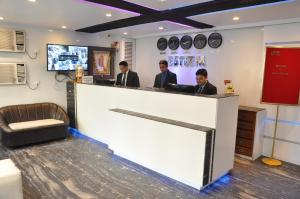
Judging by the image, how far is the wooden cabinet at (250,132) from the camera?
3.96m

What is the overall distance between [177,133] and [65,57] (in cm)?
351

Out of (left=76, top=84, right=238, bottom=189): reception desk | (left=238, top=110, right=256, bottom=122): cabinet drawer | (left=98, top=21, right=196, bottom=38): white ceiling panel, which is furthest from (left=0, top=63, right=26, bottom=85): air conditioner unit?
(left=238, top=110, right=256, bottom=122): cabinet drawer

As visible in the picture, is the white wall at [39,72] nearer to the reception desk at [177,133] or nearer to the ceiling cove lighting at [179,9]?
the ceiling cove lighting at [179,9]

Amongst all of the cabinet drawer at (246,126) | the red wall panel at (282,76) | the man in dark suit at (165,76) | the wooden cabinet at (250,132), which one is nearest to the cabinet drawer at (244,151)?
the wooden cabinet at (250,132)

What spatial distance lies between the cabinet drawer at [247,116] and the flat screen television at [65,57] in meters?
3.76

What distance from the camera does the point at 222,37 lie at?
4848 mm

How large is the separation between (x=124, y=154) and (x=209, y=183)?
149cm

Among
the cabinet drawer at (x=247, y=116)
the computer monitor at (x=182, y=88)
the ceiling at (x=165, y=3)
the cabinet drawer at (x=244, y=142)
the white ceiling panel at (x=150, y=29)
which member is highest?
the white ceiling panel at (x=150, y=29)

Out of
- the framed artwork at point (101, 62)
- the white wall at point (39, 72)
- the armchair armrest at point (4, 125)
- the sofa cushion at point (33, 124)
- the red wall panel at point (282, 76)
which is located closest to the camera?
the red wall panel at point (282, 76)

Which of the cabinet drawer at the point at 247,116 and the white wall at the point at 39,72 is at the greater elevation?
the white wall at the point at 39,72

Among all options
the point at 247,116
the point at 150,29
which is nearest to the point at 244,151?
the point at 247,116

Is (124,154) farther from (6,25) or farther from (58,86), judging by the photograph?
(6,25)

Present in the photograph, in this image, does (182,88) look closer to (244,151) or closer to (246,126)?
(246,126)

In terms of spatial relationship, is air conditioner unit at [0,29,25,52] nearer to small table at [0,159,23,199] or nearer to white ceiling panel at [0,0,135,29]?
white ceiling panel at [0,0,135,29]
